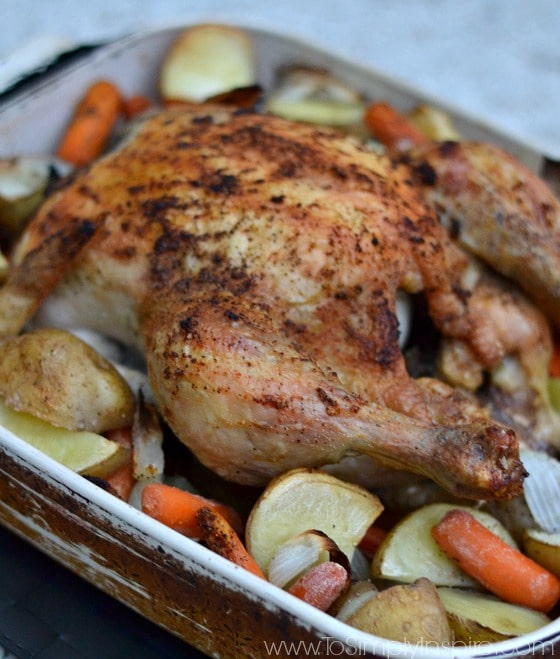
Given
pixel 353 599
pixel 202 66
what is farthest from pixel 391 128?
pixel 353 599

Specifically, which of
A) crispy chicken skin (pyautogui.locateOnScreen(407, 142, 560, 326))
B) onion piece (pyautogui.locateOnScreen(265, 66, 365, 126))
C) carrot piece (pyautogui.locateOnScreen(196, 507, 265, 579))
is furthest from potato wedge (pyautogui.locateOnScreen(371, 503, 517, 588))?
onion piece (pyautogui.locateOnScreen(265, 66, 365, 126))

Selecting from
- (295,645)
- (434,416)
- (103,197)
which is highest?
(103,197)

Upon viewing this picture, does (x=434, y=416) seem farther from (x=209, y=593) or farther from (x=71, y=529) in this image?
(x=71, y=529)

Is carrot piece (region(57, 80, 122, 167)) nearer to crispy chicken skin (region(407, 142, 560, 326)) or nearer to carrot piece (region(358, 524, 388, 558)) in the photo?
crispy chicken skin (region(407, 142, 560, 326))

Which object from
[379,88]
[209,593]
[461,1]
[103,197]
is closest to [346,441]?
[209,593]

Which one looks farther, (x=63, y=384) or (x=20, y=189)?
(x=20, y=189)

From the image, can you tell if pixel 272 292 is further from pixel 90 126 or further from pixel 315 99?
pixel 315 99

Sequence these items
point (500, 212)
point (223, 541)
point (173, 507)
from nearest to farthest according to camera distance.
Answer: point (223, 541)
point (173, 507)
point (500, 212)
